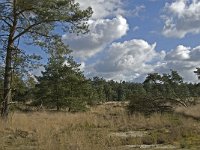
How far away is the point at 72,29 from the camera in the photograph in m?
25.0

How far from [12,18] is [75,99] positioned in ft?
65.9

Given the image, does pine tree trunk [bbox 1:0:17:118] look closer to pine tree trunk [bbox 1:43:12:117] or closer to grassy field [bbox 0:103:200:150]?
pine tree trunk [bbox 1:43:12:117]

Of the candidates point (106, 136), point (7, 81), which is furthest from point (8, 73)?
point (106, 136)

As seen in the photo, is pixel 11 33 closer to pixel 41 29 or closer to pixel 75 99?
pixel 41 29

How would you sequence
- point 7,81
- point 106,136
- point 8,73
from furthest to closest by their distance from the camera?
point 7,81
point 8,73
point 106,136

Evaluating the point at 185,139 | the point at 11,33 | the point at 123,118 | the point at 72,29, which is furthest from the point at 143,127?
the point at 11,33

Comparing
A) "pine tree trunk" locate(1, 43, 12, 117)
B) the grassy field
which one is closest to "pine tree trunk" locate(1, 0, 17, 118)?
"pine tree trunk" locate(1, 43, 12, 117)

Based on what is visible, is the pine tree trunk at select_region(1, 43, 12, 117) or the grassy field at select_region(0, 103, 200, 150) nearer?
the grassy field at select_region(0, 103, 200, 150)

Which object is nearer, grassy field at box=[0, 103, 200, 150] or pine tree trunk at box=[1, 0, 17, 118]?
grassy field at box=[0, 103, 200, 150]

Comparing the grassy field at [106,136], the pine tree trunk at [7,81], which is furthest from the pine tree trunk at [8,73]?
the grassy field at [106,136]

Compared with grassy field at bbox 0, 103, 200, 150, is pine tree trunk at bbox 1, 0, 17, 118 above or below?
above

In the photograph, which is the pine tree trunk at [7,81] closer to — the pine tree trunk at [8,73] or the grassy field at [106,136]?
the pine tree trunk at [8,73]

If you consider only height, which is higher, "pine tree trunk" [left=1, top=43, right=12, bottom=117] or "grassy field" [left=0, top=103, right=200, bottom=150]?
"pine tree trunk" [left=1, top=43, right=12, bottom=117]

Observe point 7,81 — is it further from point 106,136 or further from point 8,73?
point 106,136
